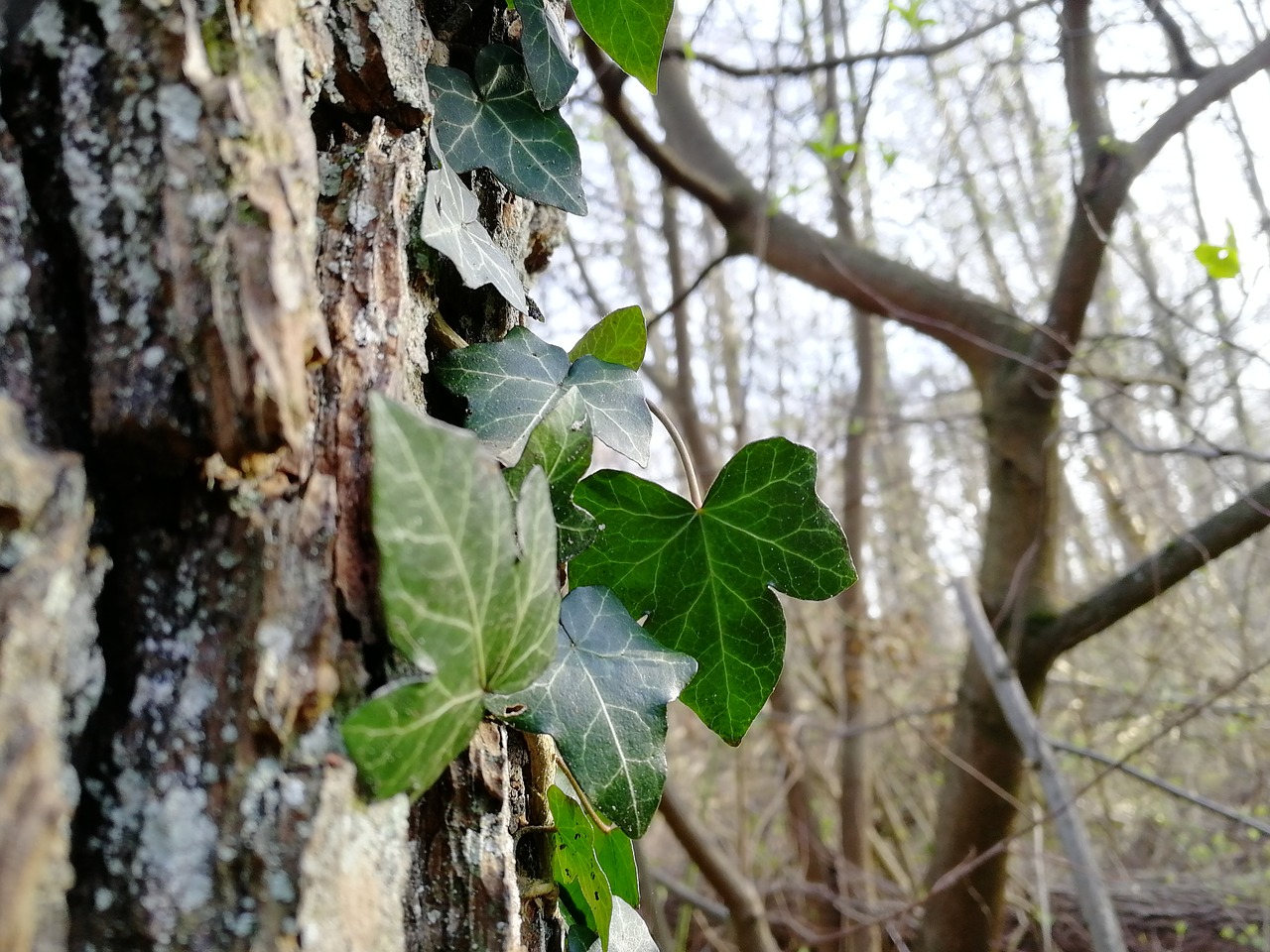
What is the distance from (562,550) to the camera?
1.34ft

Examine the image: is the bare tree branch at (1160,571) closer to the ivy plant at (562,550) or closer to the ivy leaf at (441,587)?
the ivy plant at (562,550)

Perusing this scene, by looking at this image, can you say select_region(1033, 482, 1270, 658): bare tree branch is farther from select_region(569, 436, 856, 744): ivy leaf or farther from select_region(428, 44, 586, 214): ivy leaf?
select_region(428, 44, 586, 214): ivy leaf

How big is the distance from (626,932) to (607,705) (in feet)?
Answer: 0.60

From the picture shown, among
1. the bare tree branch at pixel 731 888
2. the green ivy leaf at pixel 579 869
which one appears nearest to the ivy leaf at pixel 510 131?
the green ivy leaf at pixel 579 869

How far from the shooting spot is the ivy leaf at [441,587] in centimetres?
24

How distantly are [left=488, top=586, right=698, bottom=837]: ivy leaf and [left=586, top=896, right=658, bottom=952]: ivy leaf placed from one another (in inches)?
5.1


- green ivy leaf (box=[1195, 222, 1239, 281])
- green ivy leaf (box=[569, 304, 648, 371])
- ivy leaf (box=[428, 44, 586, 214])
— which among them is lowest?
green ivy leaf (box=[569, 304, 648, 371])

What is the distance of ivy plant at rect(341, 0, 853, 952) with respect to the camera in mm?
256

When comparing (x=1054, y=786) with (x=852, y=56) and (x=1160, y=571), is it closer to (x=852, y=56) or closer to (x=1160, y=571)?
(x=1160, y=571)

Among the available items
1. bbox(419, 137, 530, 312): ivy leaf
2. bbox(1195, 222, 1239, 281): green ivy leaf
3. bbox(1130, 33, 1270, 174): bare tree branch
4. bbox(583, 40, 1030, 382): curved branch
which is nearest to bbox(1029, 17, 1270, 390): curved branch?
bbox(1130, 33, 1270, 174): bare tree branch

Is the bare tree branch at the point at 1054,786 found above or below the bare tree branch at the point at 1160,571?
below

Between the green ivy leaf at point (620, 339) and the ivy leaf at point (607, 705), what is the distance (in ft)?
0.58

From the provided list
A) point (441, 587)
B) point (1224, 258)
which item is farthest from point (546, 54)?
point (1224, 258)

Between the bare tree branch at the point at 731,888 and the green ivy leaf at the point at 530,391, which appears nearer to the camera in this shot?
the green ivy leaf at the point at 530,391
